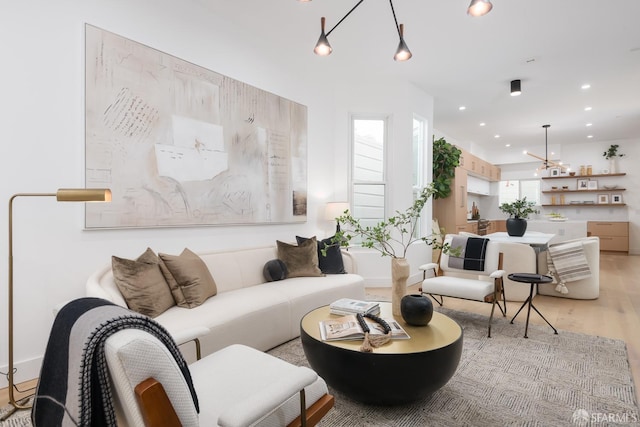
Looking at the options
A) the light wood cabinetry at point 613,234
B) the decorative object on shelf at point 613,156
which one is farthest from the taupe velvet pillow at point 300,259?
the decorative object on shelf at point 613,156

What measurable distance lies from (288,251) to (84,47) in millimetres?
2424

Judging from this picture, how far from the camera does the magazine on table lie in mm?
1935

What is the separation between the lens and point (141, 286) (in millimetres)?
2303

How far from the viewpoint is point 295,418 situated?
1.33 meters

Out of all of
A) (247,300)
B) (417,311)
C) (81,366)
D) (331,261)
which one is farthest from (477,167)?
(81,366)

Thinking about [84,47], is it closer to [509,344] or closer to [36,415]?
[36,415]

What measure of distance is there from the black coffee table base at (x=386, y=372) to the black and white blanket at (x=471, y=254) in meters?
1.97

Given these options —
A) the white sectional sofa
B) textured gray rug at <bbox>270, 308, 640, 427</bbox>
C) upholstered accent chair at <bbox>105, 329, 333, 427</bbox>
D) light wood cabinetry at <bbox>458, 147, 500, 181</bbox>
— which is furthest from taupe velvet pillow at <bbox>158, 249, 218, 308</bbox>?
light wood cabinetry at <bbox>458, 147, 500, 181</bbox>

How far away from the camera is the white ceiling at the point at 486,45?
3.34 m

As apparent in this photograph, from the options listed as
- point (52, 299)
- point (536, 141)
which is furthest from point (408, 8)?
point (536, 141)

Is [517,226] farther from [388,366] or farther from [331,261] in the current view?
[388,366]

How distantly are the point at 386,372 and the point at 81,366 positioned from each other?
1373 mm

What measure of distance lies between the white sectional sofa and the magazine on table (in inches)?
26.3

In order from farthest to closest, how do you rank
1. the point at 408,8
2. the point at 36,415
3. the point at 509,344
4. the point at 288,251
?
the point at 288,251
the point at 408,8
the point at 509,344
the point at 36,415
